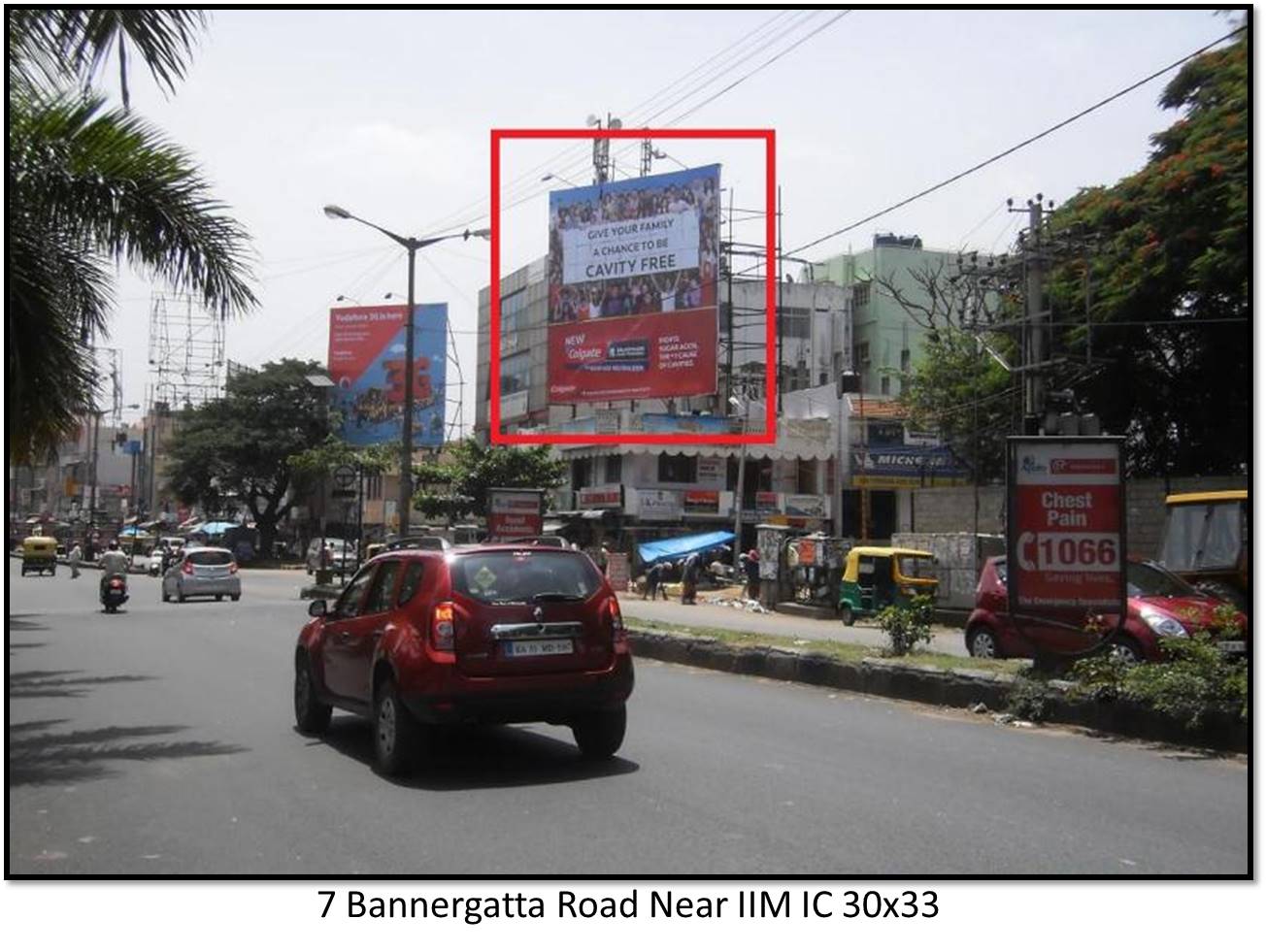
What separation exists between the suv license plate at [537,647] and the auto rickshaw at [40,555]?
54.6 meters

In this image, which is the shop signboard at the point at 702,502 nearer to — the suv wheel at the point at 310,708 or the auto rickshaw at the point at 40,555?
the auto rickshaw at the point at 40,555

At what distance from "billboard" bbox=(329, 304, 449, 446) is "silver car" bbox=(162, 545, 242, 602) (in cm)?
3209

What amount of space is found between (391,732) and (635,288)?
4100 cm

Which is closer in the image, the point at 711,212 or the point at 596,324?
the point at 711,212

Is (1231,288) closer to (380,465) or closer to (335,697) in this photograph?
(335,697)

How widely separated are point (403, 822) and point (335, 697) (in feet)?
9.55

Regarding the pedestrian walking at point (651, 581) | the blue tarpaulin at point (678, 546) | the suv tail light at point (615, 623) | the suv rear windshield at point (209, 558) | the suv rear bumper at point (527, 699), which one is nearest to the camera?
the suv rear bumper at point (527, 699)

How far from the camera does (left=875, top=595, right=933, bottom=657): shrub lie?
14.0m

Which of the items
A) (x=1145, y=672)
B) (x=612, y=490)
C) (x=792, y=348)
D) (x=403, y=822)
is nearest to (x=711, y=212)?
(x=612, y=490)

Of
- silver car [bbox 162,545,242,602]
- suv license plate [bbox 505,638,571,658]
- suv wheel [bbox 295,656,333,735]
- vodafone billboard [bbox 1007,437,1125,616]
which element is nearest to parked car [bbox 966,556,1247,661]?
vodafone billboard [bbox 1007,437,1125,616]

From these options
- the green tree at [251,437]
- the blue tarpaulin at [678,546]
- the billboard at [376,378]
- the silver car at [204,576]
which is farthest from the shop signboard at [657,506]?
the green tree at [251,437]

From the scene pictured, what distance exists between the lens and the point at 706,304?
4669cm

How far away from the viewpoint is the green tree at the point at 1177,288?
23453 millimetres

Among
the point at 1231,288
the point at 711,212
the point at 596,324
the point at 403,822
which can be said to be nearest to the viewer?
the point at 403,822
